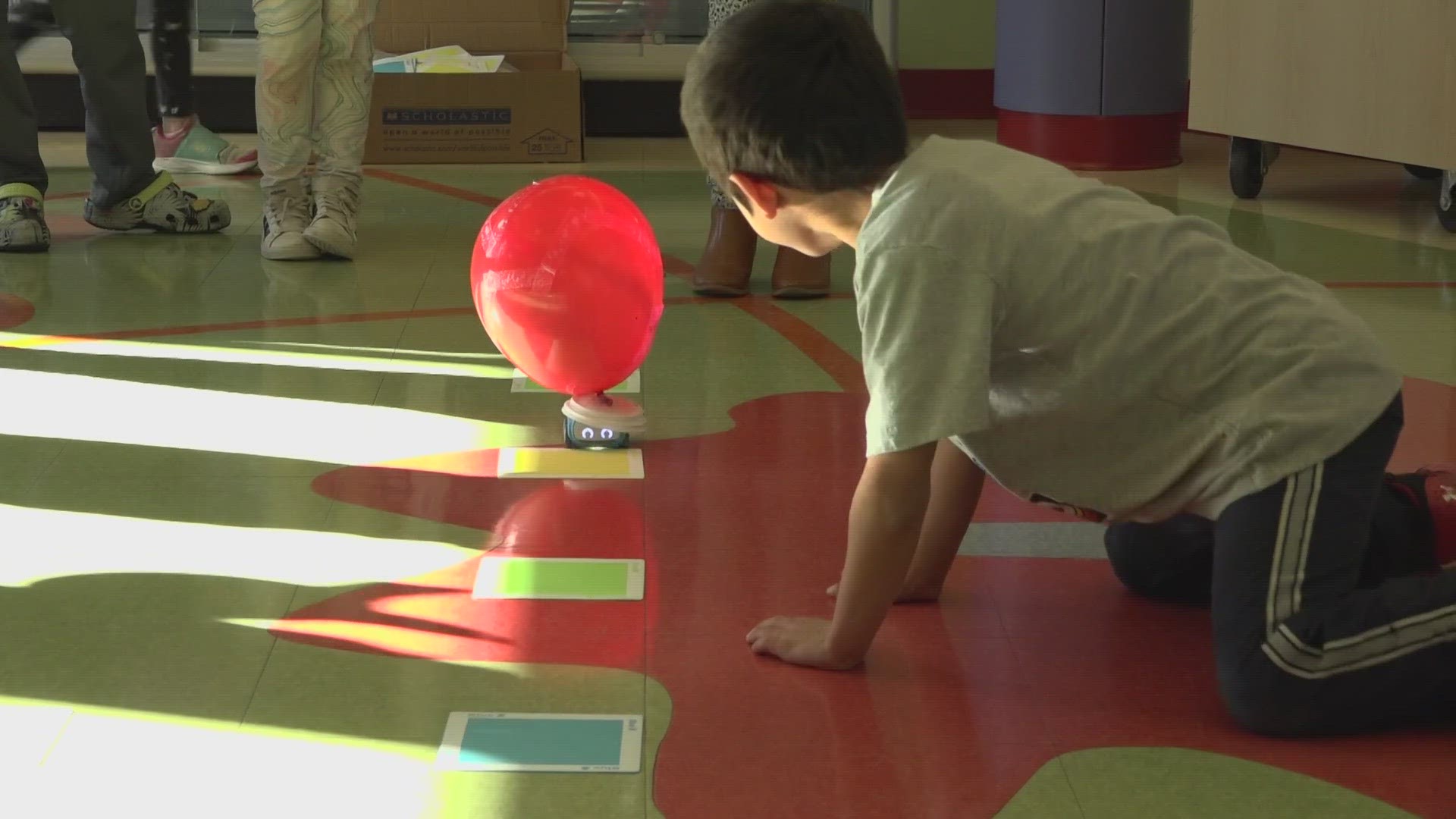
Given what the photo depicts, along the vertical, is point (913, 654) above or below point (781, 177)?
below

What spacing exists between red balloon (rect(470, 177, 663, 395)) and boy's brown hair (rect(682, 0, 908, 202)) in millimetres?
567

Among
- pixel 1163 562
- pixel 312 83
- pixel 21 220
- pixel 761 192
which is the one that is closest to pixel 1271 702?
pixel 1163 562

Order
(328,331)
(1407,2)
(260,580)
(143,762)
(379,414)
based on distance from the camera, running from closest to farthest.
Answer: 1. (143,762)
2. (260,580)
3. (379,414)
4. (328,331)
5. (1407,2)

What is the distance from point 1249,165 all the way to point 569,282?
249cm

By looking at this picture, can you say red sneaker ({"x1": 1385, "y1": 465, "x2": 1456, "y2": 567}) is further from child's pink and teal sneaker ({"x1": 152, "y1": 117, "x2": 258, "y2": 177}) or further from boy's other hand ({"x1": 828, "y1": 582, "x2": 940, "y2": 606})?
child's pink and teal sneaker ({"x1": 152, "y1": 117, "x2": 258, "y2": 177})

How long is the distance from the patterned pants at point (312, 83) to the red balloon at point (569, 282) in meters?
1.20

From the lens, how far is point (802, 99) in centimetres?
119

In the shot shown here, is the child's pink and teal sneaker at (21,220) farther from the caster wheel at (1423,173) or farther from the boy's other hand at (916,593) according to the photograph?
the caster wheel at (1423,173)

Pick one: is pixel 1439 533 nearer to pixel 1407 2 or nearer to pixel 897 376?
pixel 897 376

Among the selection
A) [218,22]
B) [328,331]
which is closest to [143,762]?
[328,331]

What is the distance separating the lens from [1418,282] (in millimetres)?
2844

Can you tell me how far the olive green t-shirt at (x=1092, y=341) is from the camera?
119cm

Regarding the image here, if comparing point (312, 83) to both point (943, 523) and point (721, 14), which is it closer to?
point (721, 14)

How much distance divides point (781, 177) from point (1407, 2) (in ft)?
8.51
